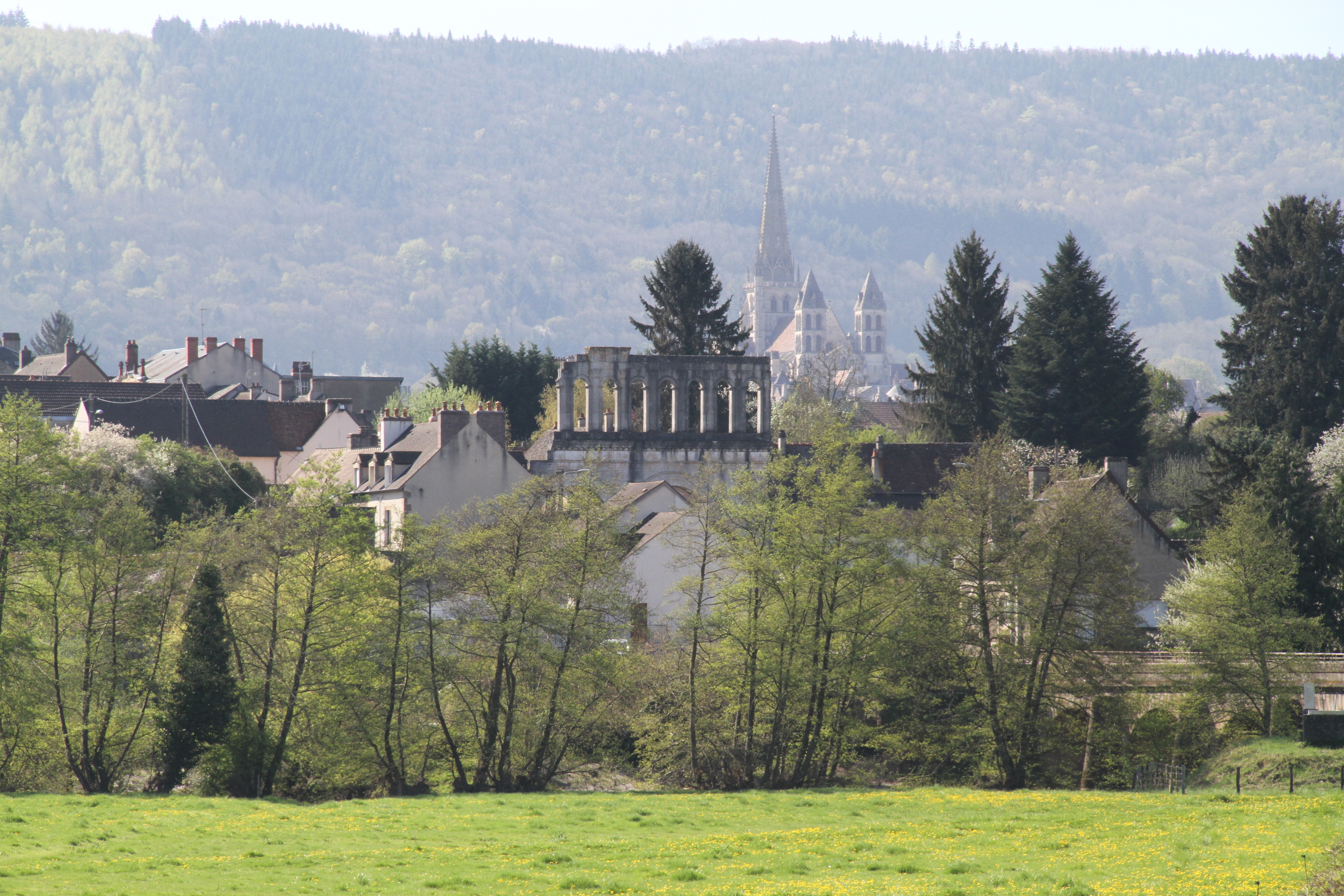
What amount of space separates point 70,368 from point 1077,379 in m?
73.7

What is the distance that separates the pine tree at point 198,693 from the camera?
129 feet

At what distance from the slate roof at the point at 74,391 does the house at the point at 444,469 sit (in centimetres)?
2419

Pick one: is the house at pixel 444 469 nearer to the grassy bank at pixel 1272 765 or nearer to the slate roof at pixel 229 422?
the slate roof at pixel 229 422

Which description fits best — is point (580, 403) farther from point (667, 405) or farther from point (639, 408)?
point (667, 405)

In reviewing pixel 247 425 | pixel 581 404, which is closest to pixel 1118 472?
pixel 581 404

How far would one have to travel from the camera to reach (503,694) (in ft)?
145

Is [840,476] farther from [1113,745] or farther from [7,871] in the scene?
[7,871]

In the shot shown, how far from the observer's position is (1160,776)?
4222cm

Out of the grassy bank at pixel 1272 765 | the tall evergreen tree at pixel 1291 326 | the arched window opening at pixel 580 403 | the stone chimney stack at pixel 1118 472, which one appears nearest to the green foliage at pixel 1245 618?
the grassy bank at pixel 1272 765

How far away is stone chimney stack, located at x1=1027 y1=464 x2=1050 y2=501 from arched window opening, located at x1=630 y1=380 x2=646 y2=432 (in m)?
21.2

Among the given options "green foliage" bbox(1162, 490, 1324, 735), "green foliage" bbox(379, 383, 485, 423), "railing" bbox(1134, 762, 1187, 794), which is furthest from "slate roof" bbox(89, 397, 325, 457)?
"railing" bbox(1134, 762, 1187, 794)

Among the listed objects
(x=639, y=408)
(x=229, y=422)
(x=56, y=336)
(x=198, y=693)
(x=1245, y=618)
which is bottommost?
(x=198, y=693)

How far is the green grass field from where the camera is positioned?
72.8 feet

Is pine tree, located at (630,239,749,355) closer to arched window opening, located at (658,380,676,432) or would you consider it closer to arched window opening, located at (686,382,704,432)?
arched window opening, located at (658,380,676,432)
